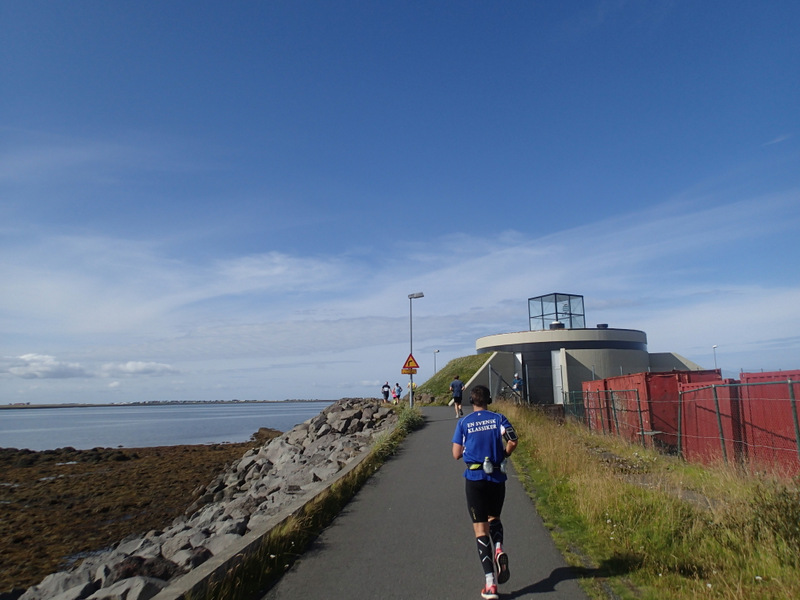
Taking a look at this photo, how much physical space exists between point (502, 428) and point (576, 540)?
217cm

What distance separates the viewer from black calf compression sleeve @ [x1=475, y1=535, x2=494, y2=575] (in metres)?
4.96

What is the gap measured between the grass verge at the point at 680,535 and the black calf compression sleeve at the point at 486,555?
0.87m

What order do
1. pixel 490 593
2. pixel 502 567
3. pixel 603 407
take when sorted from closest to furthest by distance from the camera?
pixel 490 593 < pixel 502 567 < pixel 603 407

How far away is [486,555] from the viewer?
5.01 m

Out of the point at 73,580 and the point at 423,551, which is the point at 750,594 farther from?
the point at 73,580

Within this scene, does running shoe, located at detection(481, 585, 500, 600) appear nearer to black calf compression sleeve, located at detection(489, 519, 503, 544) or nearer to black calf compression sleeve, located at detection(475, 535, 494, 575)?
black calf compression sleeve, located at detection(475, 535, 494, 575)

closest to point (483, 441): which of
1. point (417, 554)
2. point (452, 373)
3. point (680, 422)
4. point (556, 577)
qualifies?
point (556, 577)

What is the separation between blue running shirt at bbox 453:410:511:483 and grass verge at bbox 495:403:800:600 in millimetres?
1273

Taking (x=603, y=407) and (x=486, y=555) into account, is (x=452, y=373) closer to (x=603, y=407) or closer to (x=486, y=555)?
(x=603, y=407)

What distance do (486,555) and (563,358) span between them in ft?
128

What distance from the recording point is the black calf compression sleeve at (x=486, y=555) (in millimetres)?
4957

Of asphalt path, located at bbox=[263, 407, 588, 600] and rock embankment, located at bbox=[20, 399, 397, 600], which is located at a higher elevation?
asphalt path, located at bbox=[263, 407, 588, 600]

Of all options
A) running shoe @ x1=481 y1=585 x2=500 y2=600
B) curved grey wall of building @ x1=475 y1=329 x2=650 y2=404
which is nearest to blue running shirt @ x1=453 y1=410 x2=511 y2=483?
running shoe @ x1=481 y1=585 x2=500 y2=600

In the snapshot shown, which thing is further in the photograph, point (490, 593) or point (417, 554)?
point (417, 554)
